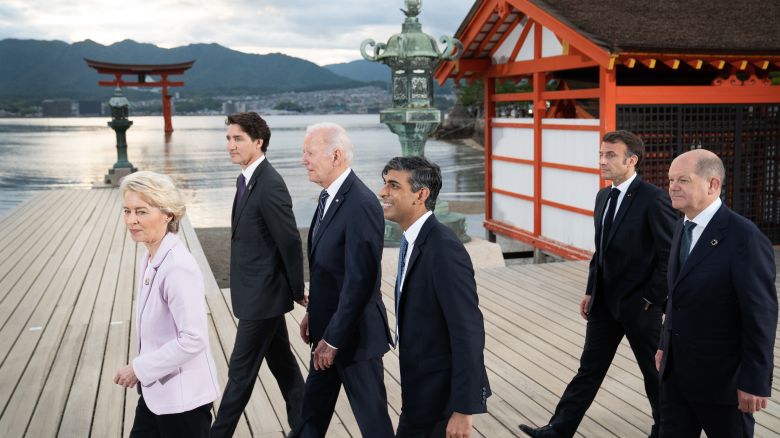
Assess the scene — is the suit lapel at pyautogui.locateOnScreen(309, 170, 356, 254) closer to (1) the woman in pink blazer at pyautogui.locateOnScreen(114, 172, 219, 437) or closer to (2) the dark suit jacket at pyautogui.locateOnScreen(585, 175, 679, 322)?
(1) the woman in pink blazer at pyautogui.locateOnScreen(114, 172, 219, 437)

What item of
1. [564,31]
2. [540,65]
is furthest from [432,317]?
[540,65]

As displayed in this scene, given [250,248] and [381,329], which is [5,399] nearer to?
[250,248]

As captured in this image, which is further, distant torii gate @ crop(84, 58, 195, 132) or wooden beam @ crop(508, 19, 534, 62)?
distant torii gate @ crop(84, 58, 195, 132)

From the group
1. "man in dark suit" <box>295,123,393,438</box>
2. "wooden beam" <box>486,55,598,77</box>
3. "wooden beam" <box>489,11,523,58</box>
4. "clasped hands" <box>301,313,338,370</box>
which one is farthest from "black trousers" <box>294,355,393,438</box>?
"wooden beam" <box>489,11,523,58</box>

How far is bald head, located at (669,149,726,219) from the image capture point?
3135mm

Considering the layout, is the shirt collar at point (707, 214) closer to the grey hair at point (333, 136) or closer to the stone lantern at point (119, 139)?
the grey hair at point (333, 136)

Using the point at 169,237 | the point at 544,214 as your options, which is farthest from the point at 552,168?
the point at 169,237

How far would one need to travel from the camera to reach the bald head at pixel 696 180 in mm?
3135

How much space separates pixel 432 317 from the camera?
2975mm

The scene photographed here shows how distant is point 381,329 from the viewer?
3617 millimetres

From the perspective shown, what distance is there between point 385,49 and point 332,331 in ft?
27.5

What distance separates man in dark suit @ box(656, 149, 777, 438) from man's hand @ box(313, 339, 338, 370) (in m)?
1.47

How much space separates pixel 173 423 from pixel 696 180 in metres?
2.27

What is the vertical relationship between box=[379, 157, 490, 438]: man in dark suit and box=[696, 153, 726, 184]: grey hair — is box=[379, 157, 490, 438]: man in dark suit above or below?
below
